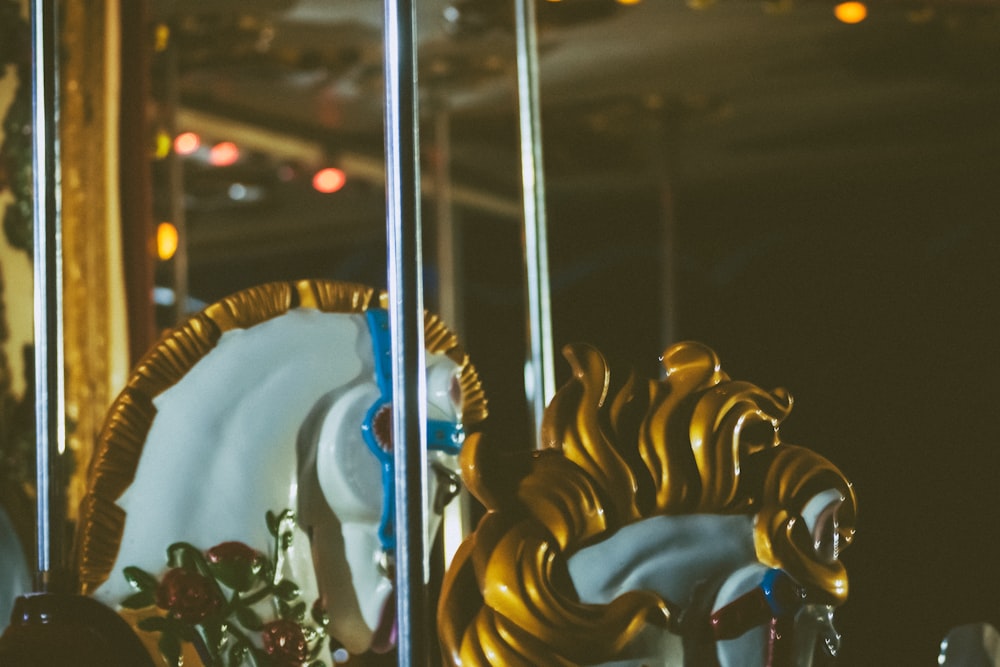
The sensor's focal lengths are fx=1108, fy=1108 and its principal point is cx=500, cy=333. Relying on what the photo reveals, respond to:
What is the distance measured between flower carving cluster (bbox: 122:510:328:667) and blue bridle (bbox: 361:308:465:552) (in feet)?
0.25

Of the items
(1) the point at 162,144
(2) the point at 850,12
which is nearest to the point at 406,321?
(1) the point at 162,144

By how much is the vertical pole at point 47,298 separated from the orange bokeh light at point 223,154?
3.50 m

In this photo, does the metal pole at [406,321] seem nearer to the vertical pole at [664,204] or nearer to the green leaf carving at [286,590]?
the green leaf carving at [286,590]

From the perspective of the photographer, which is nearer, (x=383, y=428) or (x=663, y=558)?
(x=663, y=558)

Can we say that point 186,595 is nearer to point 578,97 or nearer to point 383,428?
point 383,428

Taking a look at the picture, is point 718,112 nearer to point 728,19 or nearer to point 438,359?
point 728,19

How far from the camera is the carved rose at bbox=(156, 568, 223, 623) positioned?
31.0 inches

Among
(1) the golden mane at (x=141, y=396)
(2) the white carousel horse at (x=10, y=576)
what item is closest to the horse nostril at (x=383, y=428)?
(1) the golden mane at (x=141, y=396)

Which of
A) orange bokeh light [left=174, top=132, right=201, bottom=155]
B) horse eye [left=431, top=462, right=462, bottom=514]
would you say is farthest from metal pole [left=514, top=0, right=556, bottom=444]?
orange bokeh light [left=174, top=132, right=201, bottom=155]

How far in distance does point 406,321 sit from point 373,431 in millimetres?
258

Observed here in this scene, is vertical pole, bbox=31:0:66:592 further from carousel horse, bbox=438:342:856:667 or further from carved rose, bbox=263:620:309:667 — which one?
carousel horse, bbox=438:342:856:667

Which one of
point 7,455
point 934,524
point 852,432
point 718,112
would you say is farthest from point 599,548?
point 852,432

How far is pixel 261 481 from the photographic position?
2.70 ft

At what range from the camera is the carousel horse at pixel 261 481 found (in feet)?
2.60
